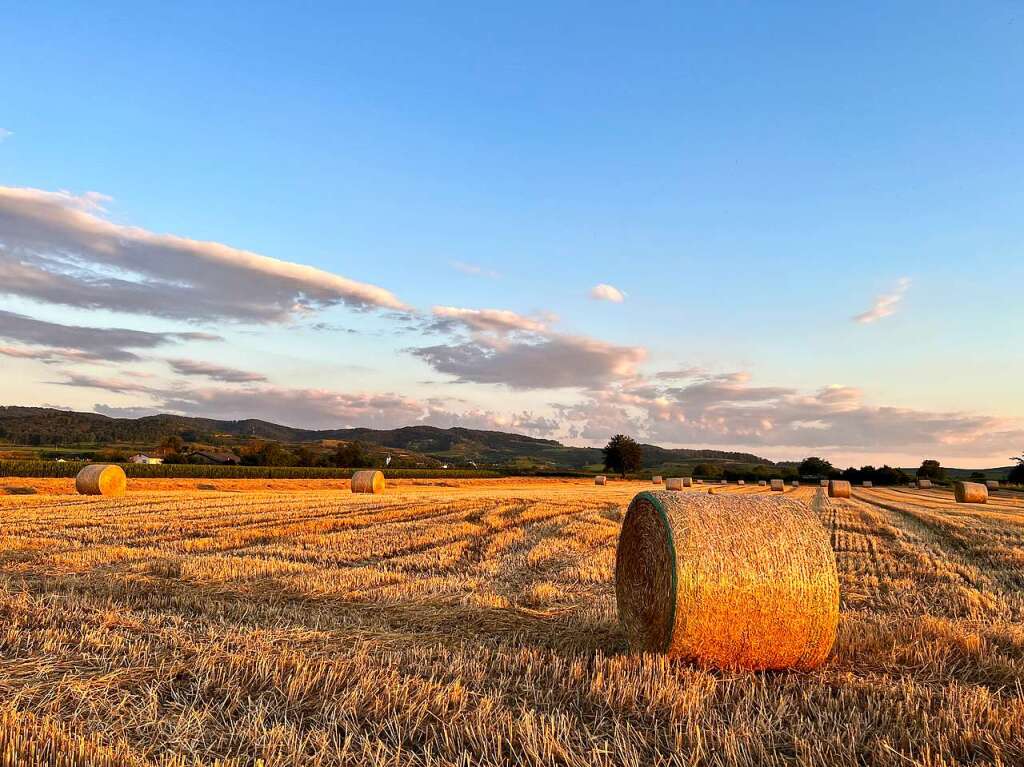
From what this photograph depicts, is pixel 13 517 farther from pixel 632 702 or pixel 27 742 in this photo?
pixel 632 702

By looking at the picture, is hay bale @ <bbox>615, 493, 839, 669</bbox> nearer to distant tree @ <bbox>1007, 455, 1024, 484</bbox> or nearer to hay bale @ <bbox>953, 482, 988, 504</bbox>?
hay bale @ <bbox>953, 482, 988, 504</bbox>

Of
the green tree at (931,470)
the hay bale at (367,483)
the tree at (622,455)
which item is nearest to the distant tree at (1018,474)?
the green tree at (931,470)

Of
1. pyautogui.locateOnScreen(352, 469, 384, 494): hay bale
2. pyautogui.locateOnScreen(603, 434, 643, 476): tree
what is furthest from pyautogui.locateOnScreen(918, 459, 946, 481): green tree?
pyautogui.locateOnScreen(352, 469, 384, 494): hay bale

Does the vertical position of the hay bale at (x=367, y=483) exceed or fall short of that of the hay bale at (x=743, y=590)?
it falls short

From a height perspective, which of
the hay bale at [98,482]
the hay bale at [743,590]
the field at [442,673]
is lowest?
the hay bale at [98,482]

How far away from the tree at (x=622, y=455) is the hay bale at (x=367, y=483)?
196ft

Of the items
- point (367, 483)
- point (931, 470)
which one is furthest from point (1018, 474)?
point (367, 483)

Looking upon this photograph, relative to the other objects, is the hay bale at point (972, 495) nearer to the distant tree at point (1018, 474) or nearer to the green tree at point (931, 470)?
the distant tree at point (1018, 474)

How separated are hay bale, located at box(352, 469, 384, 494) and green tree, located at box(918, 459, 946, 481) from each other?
77.4m

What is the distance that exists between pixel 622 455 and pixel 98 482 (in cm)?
7028

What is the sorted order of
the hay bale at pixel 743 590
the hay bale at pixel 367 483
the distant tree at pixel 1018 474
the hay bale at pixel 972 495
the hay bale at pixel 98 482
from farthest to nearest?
the distant tree at pixel 1018 474 → the hay bale at pixel 972 495 → the hay bale at pixel 367 483 → the hay bale at pixel 98 482 → the hay bale at pixel 743 590

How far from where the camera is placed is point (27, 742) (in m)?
3.85

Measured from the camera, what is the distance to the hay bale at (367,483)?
34.5m

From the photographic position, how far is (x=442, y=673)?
5336 millimetres
